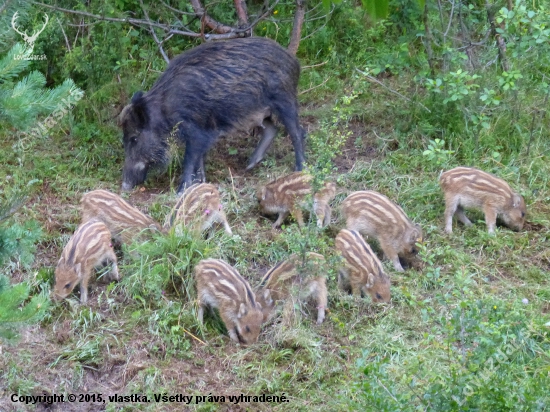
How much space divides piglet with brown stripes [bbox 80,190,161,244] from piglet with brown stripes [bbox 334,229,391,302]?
4.65 ft

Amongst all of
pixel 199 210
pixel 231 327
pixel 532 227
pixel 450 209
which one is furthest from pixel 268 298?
pixel 532 227

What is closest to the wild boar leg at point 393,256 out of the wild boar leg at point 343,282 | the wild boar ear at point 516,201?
the wild boar leg at point 343,282

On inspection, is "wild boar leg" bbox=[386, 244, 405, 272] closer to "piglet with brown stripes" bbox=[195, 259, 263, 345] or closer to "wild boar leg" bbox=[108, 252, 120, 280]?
"piglet with brown stripes" bbox=[195, 259, 263, 345]

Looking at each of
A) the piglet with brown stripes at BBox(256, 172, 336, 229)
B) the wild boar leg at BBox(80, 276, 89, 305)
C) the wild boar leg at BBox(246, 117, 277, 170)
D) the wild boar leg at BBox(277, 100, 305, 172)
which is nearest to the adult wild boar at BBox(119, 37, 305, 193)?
the wild boar leg at BBox(277, 100, 305, 172)

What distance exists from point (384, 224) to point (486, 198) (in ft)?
3.04

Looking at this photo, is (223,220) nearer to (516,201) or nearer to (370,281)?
(370,281)

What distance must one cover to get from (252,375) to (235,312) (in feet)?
1.55

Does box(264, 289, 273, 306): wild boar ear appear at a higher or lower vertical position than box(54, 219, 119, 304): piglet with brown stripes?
lower

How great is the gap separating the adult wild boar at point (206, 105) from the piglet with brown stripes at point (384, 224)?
130 cm

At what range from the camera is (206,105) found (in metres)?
7.60

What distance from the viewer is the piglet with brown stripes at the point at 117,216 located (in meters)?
6.30

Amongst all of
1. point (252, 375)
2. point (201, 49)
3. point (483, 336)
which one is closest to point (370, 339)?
point (252, 375)

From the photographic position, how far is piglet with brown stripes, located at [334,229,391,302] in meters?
5.76

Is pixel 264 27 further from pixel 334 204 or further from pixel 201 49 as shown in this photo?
pixel 334 204
